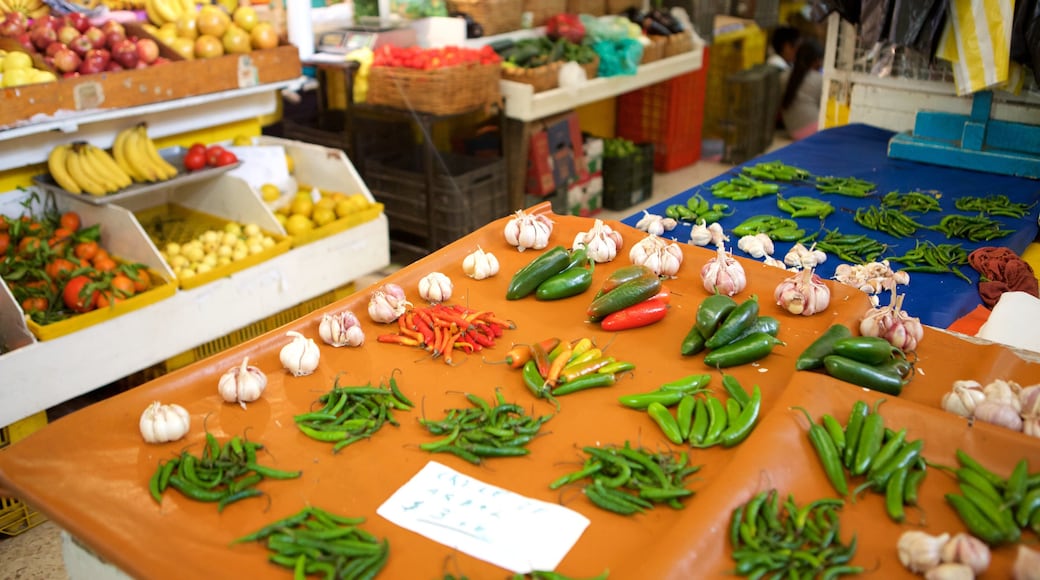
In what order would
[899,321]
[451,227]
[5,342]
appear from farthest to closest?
[451,227] → [5,342] → [899,321]

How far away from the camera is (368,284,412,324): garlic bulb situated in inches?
105

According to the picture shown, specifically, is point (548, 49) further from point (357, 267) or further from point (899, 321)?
point (899, 321)

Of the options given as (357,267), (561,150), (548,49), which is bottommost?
(357,267)

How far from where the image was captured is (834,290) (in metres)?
2.74

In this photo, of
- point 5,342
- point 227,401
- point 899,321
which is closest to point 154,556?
point 227,401

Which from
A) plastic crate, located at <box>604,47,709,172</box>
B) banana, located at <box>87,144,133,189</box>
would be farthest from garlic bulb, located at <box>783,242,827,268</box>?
plastic crate, located at <box>604,47,709,172</box>

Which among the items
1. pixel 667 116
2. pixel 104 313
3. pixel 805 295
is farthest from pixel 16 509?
pixel 667 116

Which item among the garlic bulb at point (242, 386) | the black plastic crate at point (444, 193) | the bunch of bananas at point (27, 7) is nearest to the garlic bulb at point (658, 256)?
the garlic bulb at point (242, 386)

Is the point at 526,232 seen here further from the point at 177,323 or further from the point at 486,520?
the point at 177,323

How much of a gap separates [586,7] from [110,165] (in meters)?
4.28

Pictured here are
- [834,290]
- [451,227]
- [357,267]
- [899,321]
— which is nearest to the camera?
[899,321]

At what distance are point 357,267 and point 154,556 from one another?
3.12 meters

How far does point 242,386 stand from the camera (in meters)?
2.28

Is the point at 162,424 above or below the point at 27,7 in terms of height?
below
